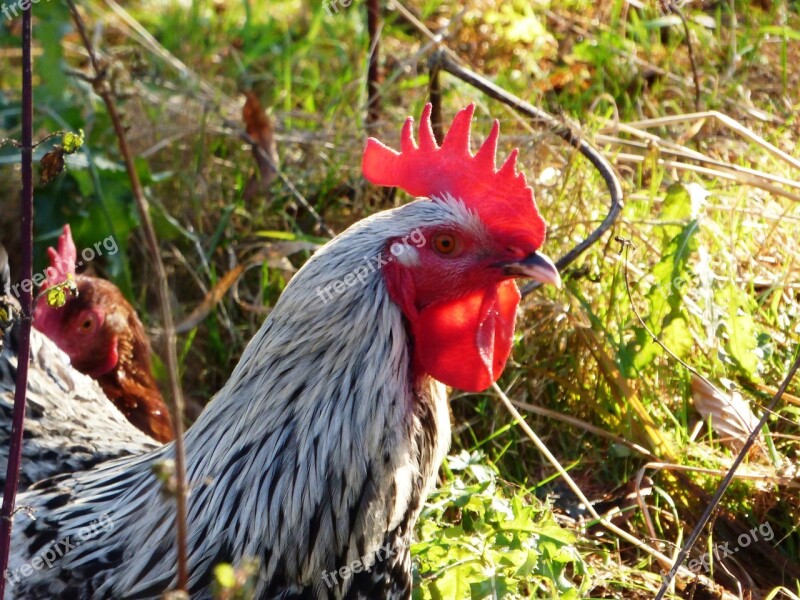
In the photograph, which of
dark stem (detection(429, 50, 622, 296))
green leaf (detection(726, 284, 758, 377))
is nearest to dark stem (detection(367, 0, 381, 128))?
dark stem (detection(429, 50, 622, 296))

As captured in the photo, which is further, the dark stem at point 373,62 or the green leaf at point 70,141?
the dark stem at point 373,62

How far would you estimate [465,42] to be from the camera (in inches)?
233

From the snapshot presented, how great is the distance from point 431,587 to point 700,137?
2914 millimetres

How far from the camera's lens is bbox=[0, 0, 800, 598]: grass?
3.35 m

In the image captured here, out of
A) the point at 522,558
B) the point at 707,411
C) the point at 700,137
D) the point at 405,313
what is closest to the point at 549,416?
the point at 707,411

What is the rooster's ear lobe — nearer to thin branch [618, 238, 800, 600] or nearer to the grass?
the grass

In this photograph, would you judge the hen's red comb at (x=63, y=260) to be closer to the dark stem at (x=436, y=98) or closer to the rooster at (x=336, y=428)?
the rooster at (x=336, y=428)

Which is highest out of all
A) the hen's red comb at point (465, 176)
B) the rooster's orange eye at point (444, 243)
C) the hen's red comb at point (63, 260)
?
the hen's red comb at point (465, 176)

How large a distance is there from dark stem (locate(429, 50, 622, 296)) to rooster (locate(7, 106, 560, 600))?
1035 mm

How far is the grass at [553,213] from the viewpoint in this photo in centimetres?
335

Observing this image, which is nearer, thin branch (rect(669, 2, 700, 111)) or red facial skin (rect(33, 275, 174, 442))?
red facial skin (rect(33, 275, 174, 442))

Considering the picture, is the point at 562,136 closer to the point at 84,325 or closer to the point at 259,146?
the point at 259,146

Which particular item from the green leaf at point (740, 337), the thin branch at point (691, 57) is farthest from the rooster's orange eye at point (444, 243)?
the thin branch at point (691, 57)

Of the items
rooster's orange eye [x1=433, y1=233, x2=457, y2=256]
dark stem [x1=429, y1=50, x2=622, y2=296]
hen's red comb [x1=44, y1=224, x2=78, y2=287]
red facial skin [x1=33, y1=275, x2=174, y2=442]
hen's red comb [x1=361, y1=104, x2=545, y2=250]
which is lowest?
red facial skin [x1=33, y1=275, x2=174, y2=442]
